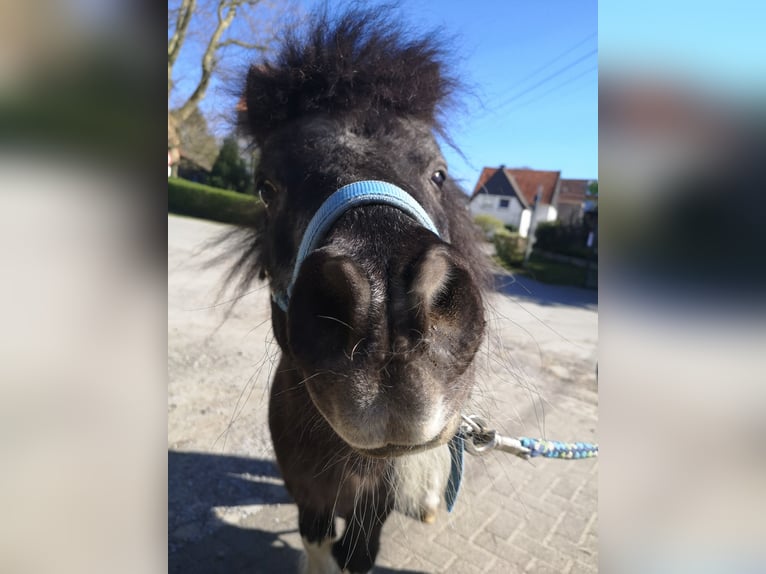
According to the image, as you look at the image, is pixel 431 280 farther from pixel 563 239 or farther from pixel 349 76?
pixel 563 239

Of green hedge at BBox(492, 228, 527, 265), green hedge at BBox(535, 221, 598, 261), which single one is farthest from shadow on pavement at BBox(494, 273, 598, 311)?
green hedge at BBox(535, 221, 598, 261)

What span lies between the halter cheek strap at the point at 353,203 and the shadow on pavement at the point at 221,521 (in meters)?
2.62

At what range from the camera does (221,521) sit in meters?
3.41

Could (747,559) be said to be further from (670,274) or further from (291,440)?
(291,440)

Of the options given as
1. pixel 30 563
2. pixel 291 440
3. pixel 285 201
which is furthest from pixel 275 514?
pixel 30 563

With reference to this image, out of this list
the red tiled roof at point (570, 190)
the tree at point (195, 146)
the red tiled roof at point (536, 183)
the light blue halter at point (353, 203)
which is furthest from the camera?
the red tiled roof at point (570, 190)

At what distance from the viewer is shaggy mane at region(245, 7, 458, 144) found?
2039 millimetres

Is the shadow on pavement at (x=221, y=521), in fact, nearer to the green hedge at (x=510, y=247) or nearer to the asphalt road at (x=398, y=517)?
the asphalt road at (x=398, y=517)

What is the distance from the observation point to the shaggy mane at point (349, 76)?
204cm

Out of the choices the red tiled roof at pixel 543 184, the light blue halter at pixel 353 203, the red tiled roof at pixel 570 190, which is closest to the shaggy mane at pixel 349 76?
the light blue halter at pixel 353 203

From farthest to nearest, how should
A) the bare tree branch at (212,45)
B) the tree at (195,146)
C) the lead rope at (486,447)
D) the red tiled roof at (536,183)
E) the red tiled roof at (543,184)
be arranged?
the red tiled roof at (543,184) < the red tiled roof at (536,183) < the tree at (195,146) < the bare tree branch at (212,45) < the lead rope at (486,447)

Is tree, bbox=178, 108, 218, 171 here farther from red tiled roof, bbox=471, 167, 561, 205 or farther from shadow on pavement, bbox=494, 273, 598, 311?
red tiled roof, bbox=471, 167, 561, 205

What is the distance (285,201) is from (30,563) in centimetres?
156

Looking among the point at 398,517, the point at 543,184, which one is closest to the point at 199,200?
the point at 398,517
